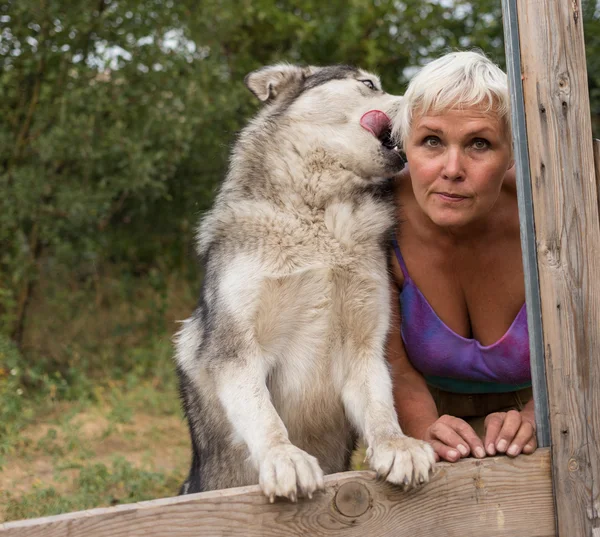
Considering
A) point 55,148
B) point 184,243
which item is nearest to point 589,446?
point 55,148

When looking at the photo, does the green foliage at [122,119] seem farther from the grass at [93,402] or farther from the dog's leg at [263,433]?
the dog's leg at [263,433]

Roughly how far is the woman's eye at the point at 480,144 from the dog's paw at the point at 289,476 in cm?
112

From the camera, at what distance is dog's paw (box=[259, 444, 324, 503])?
2.07m

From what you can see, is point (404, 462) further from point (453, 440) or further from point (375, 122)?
point (375, 122)

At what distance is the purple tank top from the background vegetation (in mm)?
2100

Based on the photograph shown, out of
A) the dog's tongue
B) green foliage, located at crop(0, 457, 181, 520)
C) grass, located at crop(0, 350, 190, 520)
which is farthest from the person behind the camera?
grass, located at crop(0, 350, 190, 520)

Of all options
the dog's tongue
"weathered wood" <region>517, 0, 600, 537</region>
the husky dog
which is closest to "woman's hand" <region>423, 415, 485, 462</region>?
the husky dog

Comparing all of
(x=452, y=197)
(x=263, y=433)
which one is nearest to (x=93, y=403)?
(x=263, y=433)

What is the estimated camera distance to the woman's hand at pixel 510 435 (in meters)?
2.26

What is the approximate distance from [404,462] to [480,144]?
1038 millimetres

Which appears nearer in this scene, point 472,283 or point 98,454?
point 472,283

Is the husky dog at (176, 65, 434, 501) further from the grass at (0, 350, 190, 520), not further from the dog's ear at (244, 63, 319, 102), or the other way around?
the grass at (0, 350, 190, 520)

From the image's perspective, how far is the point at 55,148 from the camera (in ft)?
18.2

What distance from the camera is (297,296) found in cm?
259
